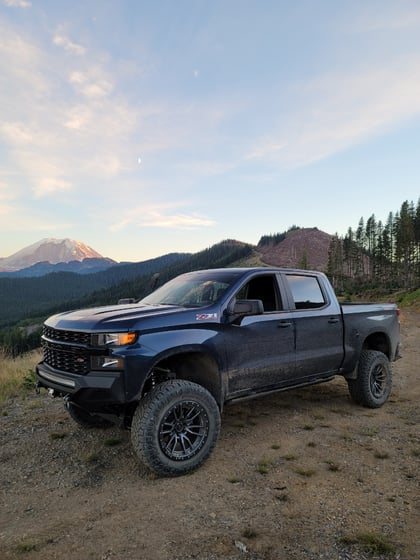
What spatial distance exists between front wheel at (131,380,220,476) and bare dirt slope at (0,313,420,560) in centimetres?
18

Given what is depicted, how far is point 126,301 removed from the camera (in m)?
5.71

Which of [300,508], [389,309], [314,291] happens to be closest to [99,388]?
[300,508]

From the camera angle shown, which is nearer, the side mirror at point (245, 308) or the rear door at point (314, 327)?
the side mirror at point (245, 308)

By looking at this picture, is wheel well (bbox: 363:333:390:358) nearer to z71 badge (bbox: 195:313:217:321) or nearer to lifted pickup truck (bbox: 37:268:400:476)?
lifted pickup truck (bbox: 37:268:400:476)

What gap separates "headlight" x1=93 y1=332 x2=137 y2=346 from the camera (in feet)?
11.8

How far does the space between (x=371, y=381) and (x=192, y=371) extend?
10.6 feet

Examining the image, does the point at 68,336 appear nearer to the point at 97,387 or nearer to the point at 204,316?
the point at 97,387

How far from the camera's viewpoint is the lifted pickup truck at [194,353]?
3.60 meters

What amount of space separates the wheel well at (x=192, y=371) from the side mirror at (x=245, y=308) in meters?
0.56

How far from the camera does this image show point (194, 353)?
162 inches

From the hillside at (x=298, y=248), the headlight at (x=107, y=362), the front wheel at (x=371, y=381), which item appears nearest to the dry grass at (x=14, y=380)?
the headlight at (x=107, y=362)

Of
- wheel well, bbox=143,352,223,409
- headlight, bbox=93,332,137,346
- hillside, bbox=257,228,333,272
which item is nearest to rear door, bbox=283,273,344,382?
wheel well, bbox=143,352,223,409

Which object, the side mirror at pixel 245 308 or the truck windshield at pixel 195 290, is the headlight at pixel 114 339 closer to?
the truck windshield at pixel 195 290

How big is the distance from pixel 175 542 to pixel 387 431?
3.34 meters
